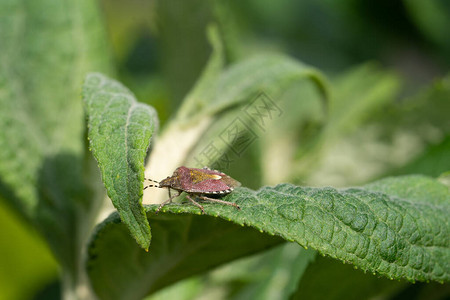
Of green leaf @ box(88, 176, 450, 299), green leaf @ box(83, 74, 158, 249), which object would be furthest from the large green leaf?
green leaf @ box(83, 74, 158, 249)

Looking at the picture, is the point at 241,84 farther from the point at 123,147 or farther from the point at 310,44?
the point at 310,44

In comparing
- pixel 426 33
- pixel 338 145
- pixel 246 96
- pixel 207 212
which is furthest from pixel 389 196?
pixel 426 33

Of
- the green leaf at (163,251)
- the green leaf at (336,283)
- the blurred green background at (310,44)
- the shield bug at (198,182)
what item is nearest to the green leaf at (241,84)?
the shield bug at (198,182)

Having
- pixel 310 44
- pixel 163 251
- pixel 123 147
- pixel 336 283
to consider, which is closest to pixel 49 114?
pixel 163 251

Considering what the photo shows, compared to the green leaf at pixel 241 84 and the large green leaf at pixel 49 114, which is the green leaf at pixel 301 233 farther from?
the green leaf at pixel 241 84

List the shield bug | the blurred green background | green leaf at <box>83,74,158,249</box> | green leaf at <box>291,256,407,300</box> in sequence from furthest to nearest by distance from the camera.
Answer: the blurred green background
the shield bug
green leaf at <box>291,256,407,300</box>
green leaf at <box>83,74,158,249</box>

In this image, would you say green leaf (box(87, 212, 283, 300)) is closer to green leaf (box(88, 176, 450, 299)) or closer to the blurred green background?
green leaf (box(88, 176, 450, 299))
